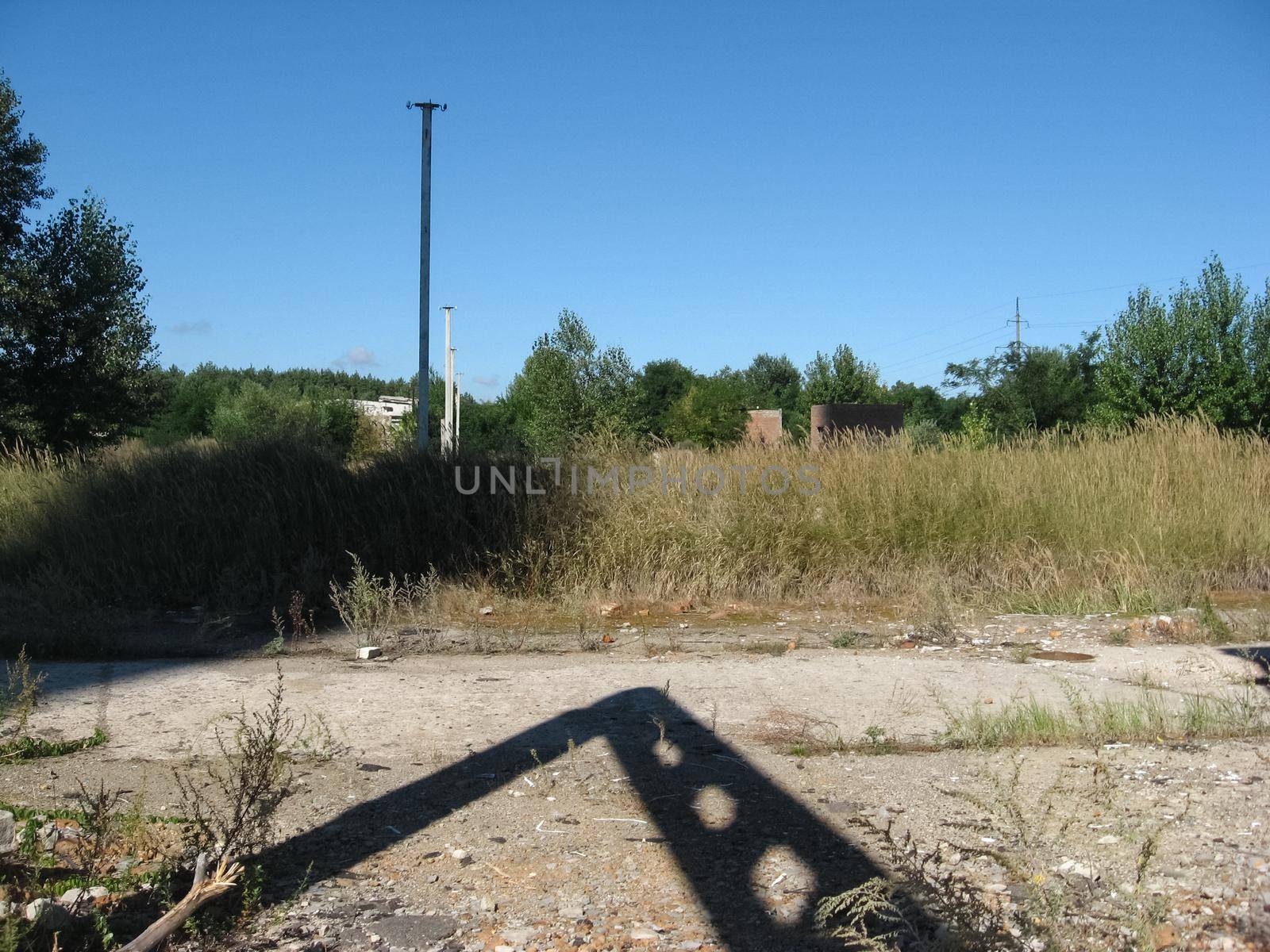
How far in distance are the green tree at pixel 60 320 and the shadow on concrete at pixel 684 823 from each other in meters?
15.0

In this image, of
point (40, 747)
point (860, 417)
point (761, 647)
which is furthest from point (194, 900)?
point (860, 417)

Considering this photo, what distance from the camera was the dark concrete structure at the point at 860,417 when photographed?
11992 millimetres

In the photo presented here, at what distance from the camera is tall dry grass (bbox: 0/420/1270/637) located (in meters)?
8.66

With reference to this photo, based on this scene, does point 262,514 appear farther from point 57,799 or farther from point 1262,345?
point 1262,345

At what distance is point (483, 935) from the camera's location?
257 cm

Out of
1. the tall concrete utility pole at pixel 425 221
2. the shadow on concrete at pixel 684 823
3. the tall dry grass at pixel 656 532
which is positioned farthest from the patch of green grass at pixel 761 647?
the tall concrete utility pole at pixel 425 221

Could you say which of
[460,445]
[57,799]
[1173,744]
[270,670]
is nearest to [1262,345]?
[460,445]

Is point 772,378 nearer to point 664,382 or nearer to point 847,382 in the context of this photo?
point 664,382

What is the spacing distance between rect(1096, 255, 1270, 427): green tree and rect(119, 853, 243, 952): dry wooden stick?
77.8 feet

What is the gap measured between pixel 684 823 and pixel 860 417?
9.69 metres

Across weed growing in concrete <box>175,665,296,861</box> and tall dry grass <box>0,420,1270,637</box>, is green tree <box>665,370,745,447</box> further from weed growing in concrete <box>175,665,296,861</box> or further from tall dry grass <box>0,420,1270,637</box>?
weed growing in concrete <box>175,665,296,861</box>
